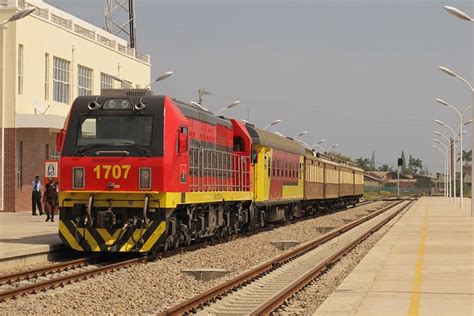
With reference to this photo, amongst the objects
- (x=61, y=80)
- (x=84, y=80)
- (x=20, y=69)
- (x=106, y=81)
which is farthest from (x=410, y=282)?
(x=106, y=81)

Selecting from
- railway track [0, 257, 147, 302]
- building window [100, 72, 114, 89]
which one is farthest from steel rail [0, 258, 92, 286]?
building window [100, 72, 114, 89]

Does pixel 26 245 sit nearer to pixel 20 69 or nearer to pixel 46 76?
pixel 20 69

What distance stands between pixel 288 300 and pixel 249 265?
6.33 meters

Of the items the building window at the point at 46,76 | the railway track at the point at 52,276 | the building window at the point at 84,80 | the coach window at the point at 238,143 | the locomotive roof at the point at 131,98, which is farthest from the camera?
the building window at the point at 84,80

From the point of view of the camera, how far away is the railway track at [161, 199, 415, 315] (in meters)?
13.6

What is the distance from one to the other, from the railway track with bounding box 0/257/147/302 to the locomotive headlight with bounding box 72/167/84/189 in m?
1.62

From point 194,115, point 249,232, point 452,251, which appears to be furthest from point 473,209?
point 194,115

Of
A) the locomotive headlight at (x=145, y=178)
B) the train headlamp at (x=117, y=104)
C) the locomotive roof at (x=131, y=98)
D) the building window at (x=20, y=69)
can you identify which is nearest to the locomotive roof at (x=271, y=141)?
the locomotive roof at (x=131, y=98)

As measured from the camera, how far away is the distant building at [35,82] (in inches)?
1810

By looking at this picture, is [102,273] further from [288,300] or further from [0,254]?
[288,300]

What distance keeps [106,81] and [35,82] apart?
13.7 m

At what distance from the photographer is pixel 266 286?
17.0 meters

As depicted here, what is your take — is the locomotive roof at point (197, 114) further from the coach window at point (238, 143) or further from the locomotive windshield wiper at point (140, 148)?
the coach window at point (238, 143)

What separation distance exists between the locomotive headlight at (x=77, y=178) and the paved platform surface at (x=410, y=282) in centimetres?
628
